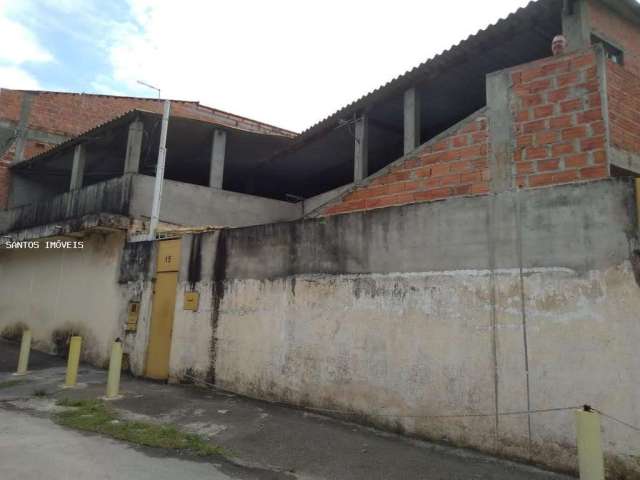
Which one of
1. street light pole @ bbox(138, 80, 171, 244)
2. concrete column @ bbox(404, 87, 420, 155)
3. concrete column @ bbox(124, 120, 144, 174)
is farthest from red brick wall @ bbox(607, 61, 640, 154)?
concrete column @ bbox(124, 120, 144, 174)

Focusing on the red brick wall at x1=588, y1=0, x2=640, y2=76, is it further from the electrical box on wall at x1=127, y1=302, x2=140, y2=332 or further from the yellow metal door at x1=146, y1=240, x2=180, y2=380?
the electrical box on wall at x1=127, y1=302, x2=140, y2=332

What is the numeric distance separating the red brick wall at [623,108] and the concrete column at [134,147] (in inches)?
405

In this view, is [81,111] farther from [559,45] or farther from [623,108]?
[623,108]

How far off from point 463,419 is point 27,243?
14539mm

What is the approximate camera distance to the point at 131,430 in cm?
557

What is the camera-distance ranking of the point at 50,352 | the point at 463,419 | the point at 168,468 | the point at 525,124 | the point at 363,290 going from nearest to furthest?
1. the point at 168,468
2. the point at 463,419
3. the point at 525,124
4. the point at 363,290
5. the point at 50,352

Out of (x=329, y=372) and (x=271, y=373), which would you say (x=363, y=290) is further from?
(x=271, y=373)

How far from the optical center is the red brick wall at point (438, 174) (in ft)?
18.4

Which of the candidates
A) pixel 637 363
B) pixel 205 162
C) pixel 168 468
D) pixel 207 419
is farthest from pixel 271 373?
pixel 205 162

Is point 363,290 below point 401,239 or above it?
below

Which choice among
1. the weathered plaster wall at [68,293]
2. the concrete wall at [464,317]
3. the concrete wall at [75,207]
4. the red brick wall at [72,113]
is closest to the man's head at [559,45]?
the concrete wall at [464,317]

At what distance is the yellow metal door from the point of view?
353 inches

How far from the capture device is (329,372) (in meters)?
6.12

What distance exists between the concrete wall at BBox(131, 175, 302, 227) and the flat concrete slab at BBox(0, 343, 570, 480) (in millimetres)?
5508
